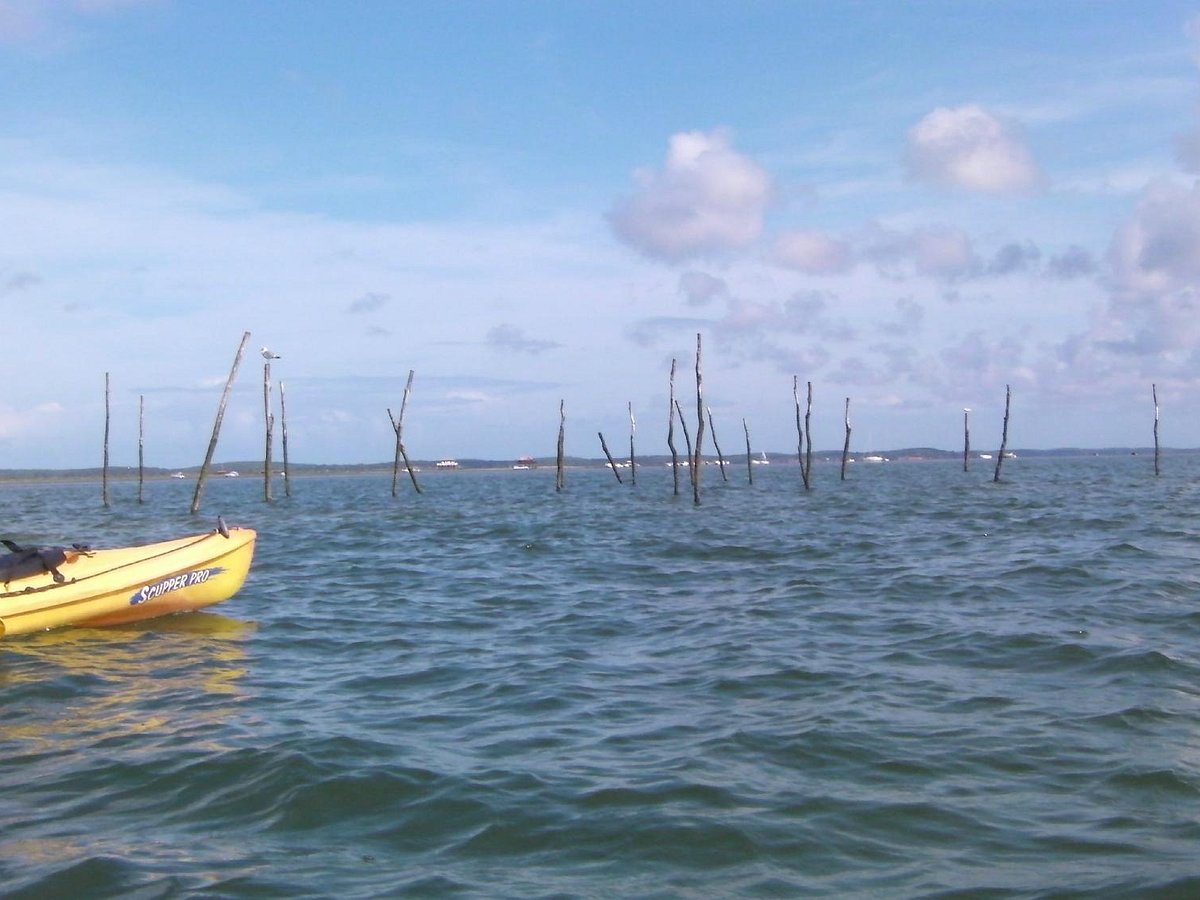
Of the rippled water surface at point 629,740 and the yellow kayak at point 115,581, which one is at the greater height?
the yellow kayak at point 115,581

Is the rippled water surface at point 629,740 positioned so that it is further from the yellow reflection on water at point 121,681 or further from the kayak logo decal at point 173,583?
the kayak logo decal at point 173,583

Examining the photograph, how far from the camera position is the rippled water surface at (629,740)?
5004mm

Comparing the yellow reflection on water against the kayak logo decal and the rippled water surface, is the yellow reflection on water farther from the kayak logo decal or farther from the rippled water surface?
the kayak logo decal

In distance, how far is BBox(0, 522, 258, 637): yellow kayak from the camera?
432 inches

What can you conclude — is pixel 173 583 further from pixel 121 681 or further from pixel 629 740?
pixel 629 740

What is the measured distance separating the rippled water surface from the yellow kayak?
23cm

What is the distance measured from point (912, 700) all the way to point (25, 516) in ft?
113

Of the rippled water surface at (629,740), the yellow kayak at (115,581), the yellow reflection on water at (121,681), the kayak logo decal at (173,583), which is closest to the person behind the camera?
the rippled water surface at (629,740)

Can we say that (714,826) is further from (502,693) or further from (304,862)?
(502,693)

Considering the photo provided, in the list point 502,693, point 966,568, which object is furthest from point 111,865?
point 966,568

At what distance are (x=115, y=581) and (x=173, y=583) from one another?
2.22 ft

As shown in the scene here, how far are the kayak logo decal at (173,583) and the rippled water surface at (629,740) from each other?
34cm

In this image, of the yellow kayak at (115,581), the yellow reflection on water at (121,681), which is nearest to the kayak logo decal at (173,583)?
the yellow kayak at (115,581)

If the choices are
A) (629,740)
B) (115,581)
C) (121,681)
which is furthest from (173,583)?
(629,740)
